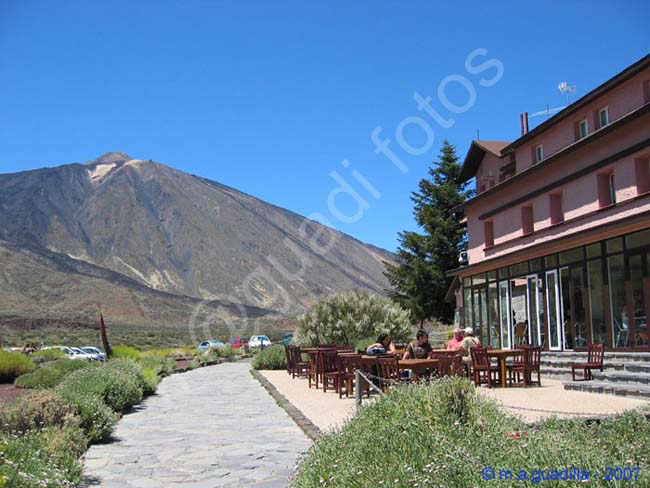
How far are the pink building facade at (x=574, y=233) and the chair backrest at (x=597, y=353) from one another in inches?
51.7

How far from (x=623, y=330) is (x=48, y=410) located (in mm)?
13381

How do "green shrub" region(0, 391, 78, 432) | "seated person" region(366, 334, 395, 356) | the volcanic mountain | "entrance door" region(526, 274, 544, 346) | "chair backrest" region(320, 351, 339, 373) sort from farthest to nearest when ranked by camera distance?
the volcanic mountain
"entrance door" region(526, 274, 544, 346)
"chair backrest" region(320, 351, 339, 373)
"seated person" region(366, 334, 395, 356)
"green shrub" region(0, 391, 78, 432)

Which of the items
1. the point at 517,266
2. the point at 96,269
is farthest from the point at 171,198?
the point at 517,266

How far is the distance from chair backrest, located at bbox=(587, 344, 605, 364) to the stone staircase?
200 millimetres

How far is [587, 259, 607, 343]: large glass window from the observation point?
1755cm

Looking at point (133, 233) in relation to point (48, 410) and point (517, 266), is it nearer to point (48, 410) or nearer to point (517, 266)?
point (517, 266)

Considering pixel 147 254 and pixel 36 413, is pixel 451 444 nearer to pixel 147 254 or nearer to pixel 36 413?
pixel 36 413

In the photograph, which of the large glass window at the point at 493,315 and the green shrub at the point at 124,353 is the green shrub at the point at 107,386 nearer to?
the green shrub at the point at 124,353

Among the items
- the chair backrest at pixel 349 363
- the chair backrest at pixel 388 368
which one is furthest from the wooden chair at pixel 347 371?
the chair backrest at pixel 388 368

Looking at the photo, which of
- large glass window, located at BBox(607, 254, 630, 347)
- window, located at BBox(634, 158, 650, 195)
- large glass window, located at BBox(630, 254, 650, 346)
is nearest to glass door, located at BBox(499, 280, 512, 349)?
large glass window, located at BBox(607, 254, 630, 347)

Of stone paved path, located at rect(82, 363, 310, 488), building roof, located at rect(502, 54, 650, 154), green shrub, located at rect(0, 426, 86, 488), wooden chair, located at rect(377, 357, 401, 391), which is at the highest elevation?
building roof, located at rect(502, 54, 650, 154)

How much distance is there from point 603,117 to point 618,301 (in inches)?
255

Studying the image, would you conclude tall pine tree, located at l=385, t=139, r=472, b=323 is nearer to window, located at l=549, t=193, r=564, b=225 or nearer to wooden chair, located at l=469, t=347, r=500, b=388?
window, located at l=549, t=193, r=564, b=225

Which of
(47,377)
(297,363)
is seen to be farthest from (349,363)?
(47,377)
